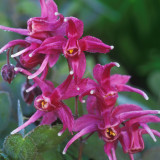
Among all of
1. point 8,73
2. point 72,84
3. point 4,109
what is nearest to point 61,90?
point 72,84

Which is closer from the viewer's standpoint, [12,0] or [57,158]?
[57,158]

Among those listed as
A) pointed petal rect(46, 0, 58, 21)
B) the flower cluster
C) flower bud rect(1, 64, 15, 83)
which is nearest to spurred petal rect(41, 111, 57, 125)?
the flower cluster

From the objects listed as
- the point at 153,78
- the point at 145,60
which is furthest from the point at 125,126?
the point at 145,60

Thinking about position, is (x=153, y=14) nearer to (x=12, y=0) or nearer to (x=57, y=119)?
(x=12, y=0)

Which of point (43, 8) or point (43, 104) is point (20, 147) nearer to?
point (43, 104)

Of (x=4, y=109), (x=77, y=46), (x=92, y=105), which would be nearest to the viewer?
(x=77, y=46)

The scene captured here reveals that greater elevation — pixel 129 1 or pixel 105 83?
pixel 105 83

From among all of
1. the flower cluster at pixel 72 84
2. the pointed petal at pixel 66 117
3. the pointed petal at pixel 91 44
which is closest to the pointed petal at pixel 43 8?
the flower cluster at pixel 72 84
